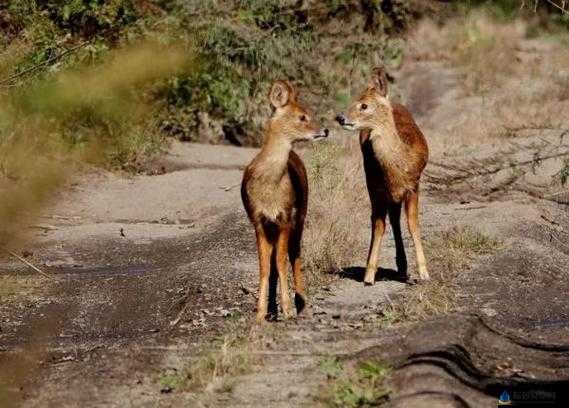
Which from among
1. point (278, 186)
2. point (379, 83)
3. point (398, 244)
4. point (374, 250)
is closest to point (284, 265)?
point (278, 186)

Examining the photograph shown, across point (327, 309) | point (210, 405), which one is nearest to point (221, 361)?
point (210, 405)

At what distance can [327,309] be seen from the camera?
Result: 748cm

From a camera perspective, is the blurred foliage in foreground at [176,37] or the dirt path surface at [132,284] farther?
the dirt path surface at [132,284]

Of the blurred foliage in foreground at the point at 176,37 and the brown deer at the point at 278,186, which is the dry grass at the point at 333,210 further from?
the blurred foliage in foreground at the point at 176,37

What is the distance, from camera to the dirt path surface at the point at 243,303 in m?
4.47

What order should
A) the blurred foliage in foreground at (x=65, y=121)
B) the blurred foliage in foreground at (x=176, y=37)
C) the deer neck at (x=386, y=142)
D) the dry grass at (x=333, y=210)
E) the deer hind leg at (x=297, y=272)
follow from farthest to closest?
the dry grass at (x=333, y=210)
the deer neck at (x=386, y=142)
the deer hind leg at (x=297, y=272)
the blurred foliage in foreground at (x=176, y=37)
the blurred foliage in foreground at (x=65, y=121)

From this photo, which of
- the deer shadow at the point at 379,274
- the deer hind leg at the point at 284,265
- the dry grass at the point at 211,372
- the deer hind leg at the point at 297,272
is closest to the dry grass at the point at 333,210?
the deer shadow at the point at 379,274

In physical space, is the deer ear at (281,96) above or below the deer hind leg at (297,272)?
above

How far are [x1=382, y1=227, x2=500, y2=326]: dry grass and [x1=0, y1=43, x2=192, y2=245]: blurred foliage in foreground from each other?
223 inches

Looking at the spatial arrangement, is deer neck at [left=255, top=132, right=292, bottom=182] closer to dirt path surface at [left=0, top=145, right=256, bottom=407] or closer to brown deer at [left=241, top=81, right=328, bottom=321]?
brown deer at [left=241, top=81, right=328, bottom=321]

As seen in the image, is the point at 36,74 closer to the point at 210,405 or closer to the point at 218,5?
the point at 218,5

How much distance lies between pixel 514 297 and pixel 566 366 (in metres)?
2.29

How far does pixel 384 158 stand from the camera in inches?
318

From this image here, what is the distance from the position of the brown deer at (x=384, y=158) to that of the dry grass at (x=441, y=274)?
41cm
